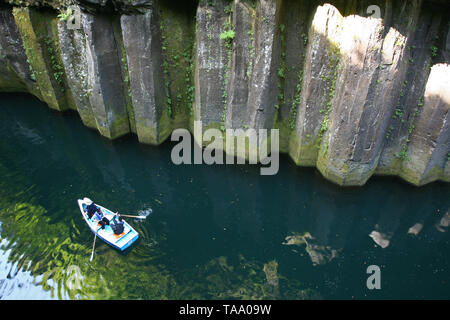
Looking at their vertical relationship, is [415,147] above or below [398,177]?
above

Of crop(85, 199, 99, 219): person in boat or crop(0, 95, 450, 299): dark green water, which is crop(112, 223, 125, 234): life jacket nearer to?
crop(0, 95, 450, 299): dark green water

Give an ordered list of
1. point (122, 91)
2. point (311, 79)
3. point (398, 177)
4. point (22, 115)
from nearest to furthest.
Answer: point (311, 79) < point (398, 177) < point (122, 91) < point (22, 115)

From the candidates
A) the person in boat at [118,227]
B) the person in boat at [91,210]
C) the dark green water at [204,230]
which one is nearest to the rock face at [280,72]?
the dark green water at [204,230]

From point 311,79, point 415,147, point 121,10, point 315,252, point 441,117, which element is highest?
point 121,10

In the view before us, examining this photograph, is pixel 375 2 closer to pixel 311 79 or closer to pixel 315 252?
pixel 311 79

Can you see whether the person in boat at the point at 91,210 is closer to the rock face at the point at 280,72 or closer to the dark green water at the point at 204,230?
the dark green water at the point at 204,230

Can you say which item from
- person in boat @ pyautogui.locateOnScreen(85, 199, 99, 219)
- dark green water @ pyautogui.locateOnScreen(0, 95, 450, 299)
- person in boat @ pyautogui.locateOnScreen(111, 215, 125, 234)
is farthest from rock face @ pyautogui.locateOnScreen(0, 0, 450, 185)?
person in boat @ pyautogui.locateOnScreen(111, 215, 125, 234)

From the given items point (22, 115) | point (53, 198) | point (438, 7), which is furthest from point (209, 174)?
point (22, 115)

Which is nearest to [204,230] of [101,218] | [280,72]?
[101,218]
